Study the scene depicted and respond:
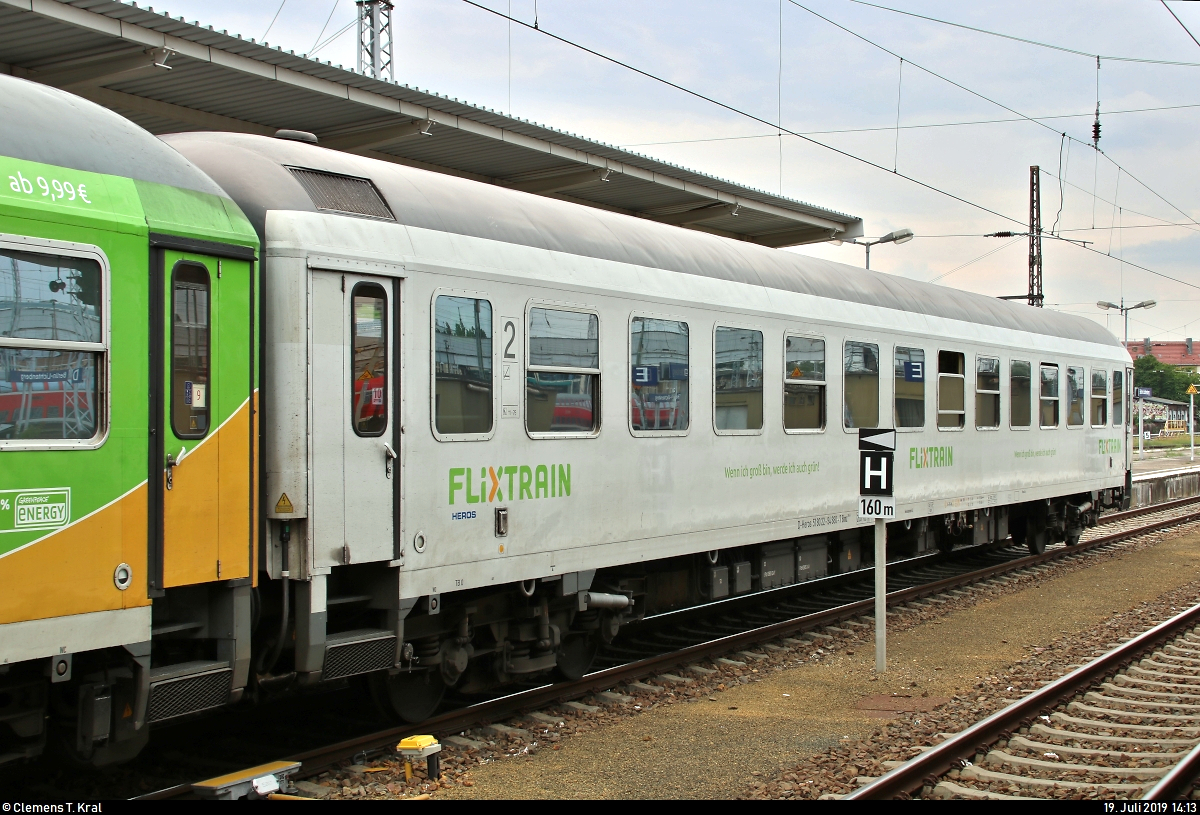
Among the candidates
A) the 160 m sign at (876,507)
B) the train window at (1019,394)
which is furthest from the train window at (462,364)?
the train window at (1019,394)

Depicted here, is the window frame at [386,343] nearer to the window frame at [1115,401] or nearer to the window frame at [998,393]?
the window frame at [998,393]

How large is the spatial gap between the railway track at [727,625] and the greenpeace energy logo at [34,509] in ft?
5.56

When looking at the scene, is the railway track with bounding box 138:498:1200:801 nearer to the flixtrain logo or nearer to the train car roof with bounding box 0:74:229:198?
the flixtrain logo

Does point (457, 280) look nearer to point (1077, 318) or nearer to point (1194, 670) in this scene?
point (1194, 670)

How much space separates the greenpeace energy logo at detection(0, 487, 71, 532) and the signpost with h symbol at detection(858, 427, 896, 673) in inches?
248

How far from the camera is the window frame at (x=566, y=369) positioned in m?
7.82

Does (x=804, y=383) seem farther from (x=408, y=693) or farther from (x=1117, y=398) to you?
(x=1117, y=398)

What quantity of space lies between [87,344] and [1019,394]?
43.3 feet

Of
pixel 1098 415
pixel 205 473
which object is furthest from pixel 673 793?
pixel 1098 415

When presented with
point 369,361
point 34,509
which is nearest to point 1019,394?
point 369,361

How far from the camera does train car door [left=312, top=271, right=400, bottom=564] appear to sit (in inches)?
252

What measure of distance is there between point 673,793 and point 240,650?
258 cm

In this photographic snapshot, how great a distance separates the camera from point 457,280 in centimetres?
731

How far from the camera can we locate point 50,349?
17.0ft
